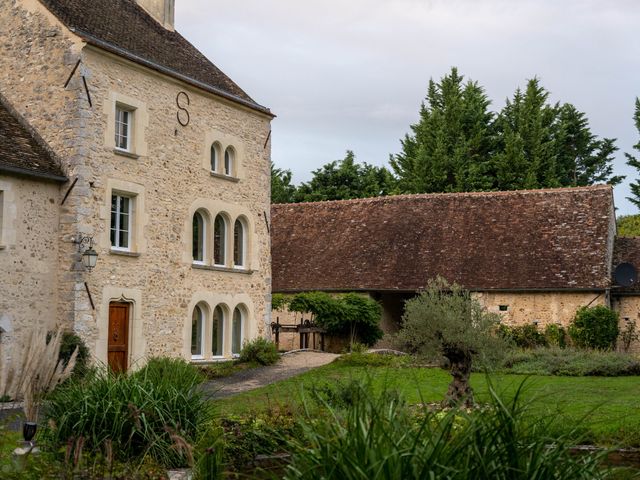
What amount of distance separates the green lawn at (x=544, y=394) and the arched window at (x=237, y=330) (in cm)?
280

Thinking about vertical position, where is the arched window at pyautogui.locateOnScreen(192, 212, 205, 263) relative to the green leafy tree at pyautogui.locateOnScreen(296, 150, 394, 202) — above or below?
below

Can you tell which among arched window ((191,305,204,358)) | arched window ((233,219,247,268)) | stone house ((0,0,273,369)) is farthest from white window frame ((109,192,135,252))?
arched window ((233,219,247,268))

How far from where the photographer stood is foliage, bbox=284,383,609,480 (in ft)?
14.1

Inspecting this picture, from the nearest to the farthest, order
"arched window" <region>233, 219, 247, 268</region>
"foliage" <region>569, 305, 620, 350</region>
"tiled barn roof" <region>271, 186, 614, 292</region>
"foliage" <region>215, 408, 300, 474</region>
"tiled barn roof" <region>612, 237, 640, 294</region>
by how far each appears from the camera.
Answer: "foliage" <region>215, 408, 300, 474</region>
"arched window" <region>233, 219, 247, 268</region>
"foliage" <region>569, 305, 620, 350</region>
"tiled barn roof" <region>271, 186, 614, 292</region>
"tiled barn roof" <region>612, 237, 640, 294</region>

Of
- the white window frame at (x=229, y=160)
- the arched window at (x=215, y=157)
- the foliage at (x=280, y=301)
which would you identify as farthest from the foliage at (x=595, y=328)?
the arched window at (x=215, y=157)

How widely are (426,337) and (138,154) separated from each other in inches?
319

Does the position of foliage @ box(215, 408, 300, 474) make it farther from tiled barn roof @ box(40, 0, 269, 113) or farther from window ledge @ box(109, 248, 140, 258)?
tiled barn roof @ box(40, 0, 269, 113)

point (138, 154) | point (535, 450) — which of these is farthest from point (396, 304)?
point (535, 450)

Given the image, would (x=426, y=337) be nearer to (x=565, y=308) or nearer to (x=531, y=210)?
(x=565, y=308)

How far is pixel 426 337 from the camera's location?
1444 centimetres

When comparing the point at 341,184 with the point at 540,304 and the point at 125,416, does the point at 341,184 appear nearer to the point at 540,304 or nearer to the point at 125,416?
the point at 540,304

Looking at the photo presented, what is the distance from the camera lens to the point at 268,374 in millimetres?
19641

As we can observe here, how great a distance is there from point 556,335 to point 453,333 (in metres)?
12.4

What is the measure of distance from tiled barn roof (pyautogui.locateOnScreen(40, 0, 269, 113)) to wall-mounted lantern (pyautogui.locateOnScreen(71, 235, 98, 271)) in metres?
4.02
